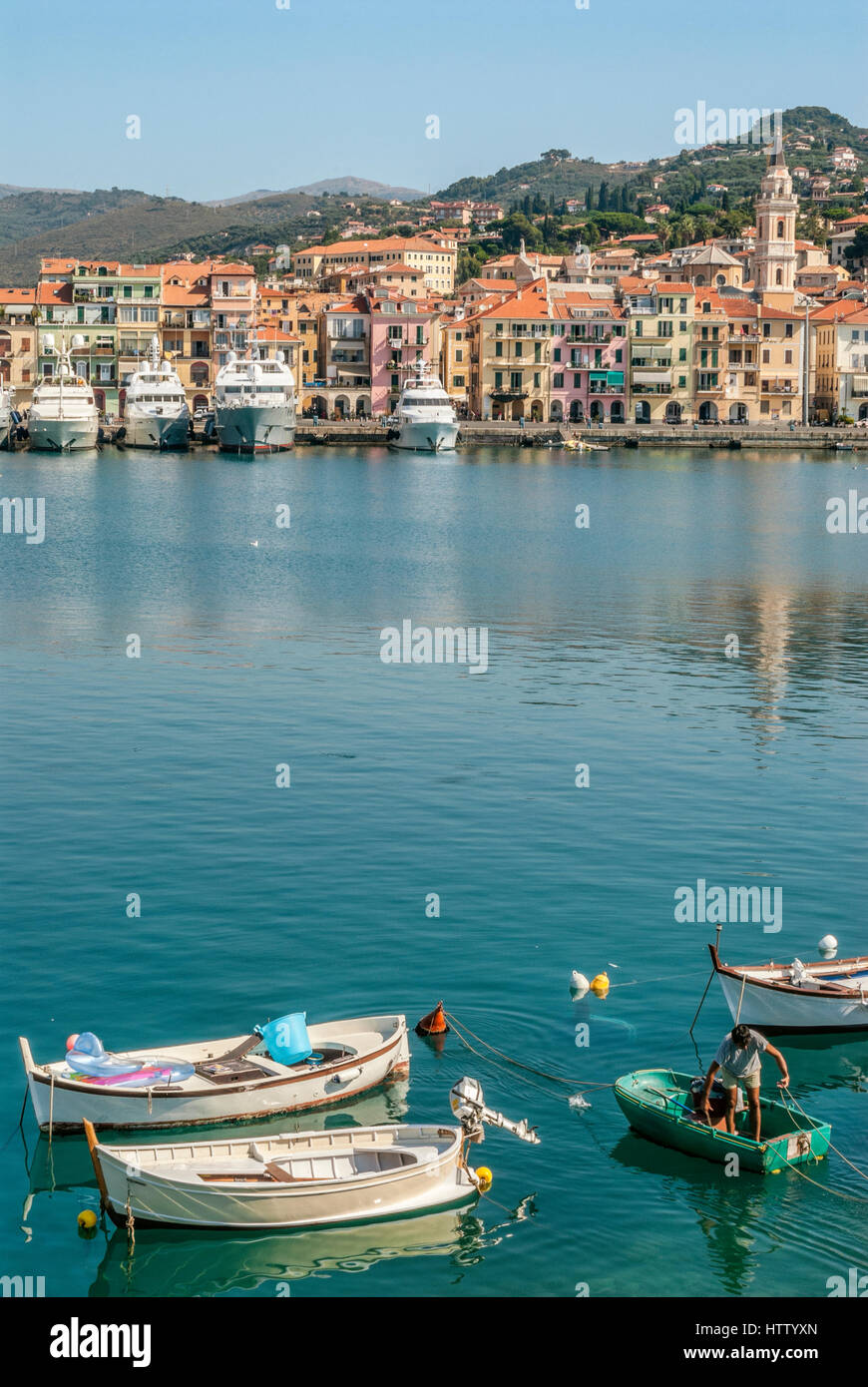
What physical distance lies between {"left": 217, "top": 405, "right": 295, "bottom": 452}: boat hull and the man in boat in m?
113

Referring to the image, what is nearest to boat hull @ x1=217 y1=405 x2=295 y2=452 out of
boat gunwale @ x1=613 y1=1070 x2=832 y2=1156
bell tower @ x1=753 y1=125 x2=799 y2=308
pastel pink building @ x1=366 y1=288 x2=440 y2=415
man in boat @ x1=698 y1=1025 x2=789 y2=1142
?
pastel pink building @ x1=366 y1=288 x2=440 y2=415

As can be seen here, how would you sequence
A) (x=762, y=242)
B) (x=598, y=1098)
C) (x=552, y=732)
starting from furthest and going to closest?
(x=762, y=242), (x=552, y=732), (x=598, y=1098)

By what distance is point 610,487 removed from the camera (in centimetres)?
10112

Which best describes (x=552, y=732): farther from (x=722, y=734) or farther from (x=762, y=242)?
(x=762, y=242)

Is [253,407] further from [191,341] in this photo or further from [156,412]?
[191,341]

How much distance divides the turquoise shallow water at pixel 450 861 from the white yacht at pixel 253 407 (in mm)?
68450

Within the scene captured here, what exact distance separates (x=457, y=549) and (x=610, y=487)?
33.4 m

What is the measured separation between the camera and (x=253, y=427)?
12681 cm

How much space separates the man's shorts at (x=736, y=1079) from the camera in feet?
56.1

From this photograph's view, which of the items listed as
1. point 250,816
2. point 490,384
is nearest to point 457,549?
point 250,816

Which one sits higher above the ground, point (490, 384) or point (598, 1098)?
point (490, 384)

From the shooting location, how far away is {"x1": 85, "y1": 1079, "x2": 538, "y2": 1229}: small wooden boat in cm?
1553

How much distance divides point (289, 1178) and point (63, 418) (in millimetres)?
112943
